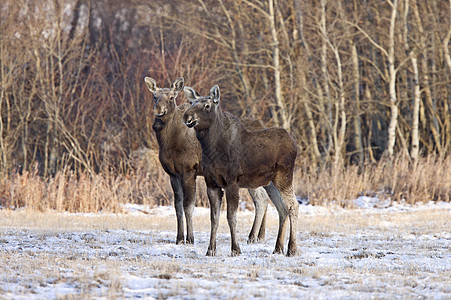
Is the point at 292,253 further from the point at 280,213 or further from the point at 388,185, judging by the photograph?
the point at 388,185

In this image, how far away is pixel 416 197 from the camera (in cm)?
1819

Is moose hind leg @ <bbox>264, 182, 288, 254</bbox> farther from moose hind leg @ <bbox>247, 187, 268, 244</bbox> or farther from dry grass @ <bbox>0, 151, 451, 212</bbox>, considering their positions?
dry grass @ <bbox>0, 151, 451, 212</bbox>

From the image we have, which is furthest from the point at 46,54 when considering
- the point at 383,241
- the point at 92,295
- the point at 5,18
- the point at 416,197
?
the point at 92,295

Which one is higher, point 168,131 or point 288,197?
point 168,131

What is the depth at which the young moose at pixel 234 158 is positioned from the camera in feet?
27.1

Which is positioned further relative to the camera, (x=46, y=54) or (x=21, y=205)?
(x=46, y=54)

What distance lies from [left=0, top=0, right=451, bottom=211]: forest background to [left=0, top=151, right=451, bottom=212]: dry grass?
0.52 feet

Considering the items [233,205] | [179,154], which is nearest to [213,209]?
[233,205]

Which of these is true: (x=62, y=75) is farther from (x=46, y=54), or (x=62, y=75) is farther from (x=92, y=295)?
(x=92, y=295)

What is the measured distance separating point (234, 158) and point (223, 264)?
1.46 meters

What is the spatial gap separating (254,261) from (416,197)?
1149cm

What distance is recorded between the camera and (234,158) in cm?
832

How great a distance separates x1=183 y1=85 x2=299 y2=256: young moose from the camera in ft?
27.1

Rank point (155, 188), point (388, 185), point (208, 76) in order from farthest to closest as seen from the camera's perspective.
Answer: point (208, 76) → point (388, 185) → point (155, 188)
